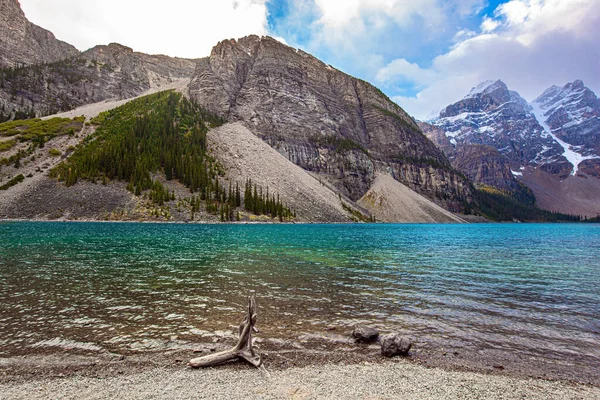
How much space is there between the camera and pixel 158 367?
8.48 metres

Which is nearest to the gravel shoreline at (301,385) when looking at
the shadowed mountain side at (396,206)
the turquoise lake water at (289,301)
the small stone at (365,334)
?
the small stone at (365,334)

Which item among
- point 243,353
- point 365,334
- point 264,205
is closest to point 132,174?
point 264,205

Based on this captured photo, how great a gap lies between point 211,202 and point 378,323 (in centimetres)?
9146

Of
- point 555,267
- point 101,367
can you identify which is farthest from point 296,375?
point 555,267

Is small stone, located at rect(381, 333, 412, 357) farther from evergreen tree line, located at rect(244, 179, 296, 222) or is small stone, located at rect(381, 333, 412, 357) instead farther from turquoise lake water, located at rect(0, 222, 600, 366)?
evergreen tree line, located at rect(244, 179, 296, 222)

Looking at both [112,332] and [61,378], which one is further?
[112,332]

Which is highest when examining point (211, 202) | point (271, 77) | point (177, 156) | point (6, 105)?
point (271, 77)

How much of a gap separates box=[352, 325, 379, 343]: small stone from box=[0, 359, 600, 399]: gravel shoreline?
75.3 inches

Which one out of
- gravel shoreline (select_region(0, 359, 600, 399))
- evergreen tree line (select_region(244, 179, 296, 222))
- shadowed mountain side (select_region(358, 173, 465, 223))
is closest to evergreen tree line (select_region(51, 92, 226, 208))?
evergreen tree line (select_region(244, 179, 296, 222))

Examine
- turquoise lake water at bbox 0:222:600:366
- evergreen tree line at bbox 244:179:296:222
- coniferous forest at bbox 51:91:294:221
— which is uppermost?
coniferous forest at bbox 51:91:294:221

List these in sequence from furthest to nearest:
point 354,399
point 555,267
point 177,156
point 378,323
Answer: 1. point 177,156
2. point 555,267
3. point 378,323
4. point 354,399

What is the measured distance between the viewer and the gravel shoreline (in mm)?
7074

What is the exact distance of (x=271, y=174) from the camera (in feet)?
415

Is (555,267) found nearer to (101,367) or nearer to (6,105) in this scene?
(101,367)
